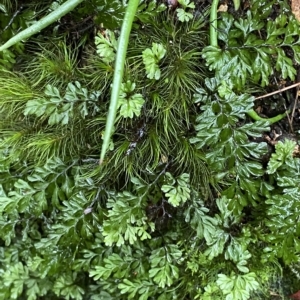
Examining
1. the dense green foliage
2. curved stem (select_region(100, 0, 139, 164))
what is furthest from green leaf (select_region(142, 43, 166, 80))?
curved stem (select_region(100, 0, 139, 164))

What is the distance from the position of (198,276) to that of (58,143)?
0.78 m

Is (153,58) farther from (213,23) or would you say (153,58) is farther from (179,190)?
(179,190)

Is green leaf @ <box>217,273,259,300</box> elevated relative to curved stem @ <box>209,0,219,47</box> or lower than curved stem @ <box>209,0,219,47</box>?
lower

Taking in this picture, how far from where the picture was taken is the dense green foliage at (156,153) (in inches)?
58.4

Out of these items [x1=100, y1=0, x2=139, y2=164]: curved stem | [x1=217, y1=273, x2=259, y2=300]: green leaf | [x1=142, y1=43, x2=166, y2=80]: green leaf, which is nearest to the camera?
[x1=100, y1=0, x2=139, y2=164]: curved stem

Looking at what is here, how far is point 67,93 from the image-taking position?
1.53m

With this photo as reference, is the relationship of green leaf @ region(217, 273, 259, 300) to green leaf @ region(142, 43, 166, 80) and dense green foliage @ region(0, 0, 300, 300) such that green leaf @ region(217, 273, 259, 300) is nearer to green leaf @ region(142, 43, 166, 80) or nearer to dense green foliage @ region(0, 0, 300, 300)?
dense green foliage @ region(0, 0, 300, 300)

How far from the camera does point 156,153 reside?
5.06 ft

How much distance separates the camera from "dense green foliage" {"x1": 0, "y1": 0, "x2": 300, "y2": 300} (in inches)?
58.4

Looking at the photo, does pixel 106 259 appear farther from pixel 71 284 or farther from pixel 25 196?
pixel 25 196

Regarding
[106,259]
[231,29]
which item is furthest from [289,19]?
[106,259]

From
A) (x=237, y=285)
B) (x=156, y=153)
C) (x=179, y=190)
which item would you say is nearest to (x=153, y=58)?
(x=156, y=153)

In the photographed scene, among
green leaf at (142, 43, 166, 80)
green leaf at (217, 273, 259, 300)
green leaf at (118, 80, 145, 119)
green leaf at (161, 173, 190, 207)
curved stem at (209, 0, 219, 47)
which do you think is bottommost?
green leaf at (217, 273, 259, 300)

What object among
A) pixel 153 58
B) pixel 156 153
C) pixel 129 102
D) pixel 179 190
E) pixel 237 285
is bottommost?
pixel 237 285
